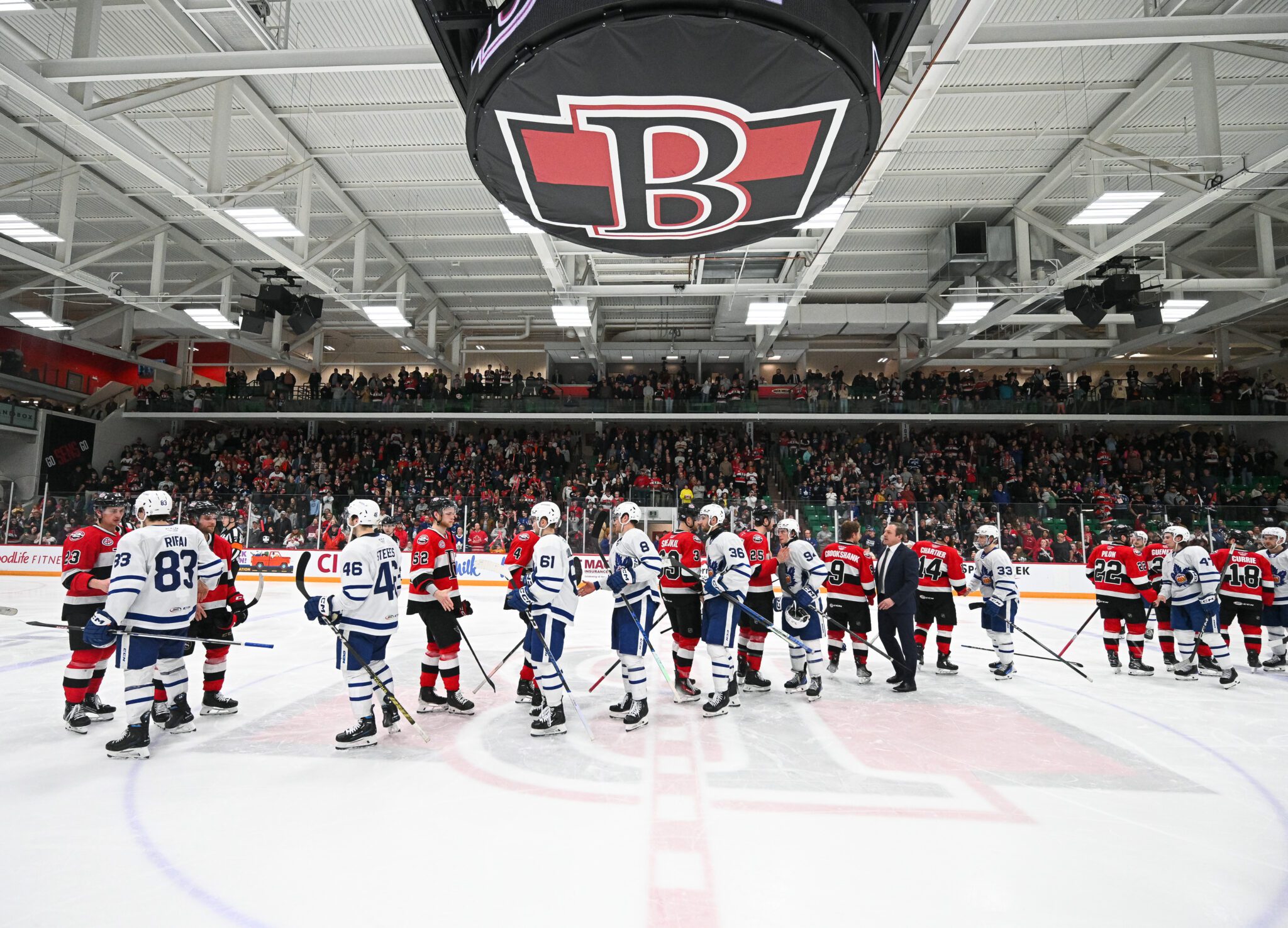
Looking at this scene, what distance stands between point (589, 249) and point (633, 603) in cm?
621

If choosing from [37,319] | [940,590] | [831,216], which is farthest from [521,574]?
[37,319]

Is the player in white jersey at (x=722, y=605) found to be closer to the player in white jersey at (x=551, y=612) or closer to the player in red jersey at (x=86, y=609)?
the player in white jersey at (x=551, y=612)

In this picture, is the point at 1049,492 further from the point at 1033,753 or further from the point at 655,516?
the point at 1033,753

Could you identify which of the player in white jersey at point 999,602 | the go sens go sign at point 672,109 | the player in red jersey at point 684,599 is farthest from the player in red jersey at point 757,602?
the go sens go sign at point 672,109

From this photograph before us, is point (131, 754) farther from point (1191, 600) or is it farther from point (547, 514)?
point (1191, 600)

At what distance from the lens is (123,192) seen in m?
15.2

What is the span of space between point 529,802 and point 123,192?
17.9 meters

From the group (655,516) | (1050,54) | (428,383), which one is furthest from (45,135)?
(1050,54)

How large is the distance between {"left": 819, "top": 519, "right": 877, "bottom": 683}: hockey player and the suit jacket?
0.72 ft

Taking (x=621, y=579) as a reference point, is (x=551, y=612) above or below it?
below

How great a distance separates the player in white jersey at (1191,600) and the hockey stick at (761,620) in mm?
4156

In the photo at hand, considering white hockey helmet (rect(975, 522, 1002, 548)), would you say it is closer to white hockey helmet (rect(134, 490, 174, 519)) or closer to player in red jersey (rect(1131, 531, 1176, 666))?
player in red jersey (rect(1131, 531, 1176, 666))

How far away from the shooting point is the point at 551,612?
5.00 meters

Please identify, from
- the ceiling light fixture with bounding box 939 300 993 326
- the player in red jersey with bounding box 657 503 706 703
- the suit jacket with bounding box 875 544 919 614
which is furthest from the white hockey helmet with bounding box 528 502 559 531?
the ceiling light fixture with bounding box 939 300 993 326
